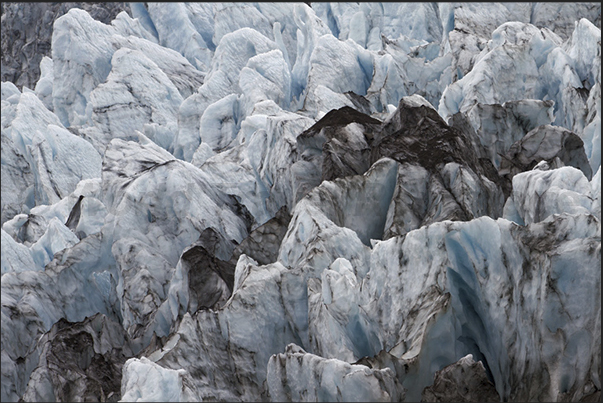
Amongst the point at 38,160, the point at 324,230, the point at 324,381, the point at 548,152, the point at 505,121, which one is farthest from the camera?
the point at 38,160

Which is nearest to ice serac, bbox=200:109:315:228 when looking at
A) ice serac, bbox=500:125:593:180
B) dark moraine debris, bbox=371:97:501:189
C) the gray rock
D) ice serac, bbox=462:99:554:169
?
dark moraine debris, bbox=371:97:501:189

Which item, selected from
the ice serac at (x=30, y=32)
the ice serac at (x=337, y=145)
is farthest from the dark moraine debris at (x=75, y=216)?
the ice serac at (x=30, y=32)

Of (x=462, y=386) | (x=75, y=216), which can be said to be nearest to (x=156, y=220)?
(x=75, y=216)

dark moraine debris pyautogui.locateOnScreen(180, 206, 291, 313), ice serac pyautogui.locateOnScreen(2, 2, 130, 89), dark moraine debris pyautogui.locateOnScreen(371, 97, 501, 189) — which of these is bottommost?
ice serac pyautogui.locateOnScreen(2, 2, 130, 89)

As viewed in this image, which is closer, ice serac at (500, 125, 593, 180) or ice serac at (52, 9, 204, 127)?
ice serac at (500, 125, 593, 180)

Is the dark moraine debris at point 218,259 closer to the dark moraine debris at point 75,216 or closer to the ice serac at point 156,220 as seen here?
the ice serac at point 156,220

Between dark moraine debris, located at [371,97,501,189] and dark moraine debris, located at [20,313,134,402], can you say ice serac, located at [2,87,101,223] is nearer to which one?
dark moraine debris, located at [20,313,134,402]

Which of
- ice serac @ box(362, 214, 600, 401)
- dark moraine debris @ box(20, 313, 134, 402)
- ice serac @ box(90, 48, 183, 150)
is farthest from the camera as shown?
ice serac @ box(90, 48, 183, 150)

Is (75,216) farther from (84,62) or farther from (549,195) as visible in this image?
(84,62)

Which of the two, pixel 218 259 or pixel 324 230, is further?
pixel 218 259
